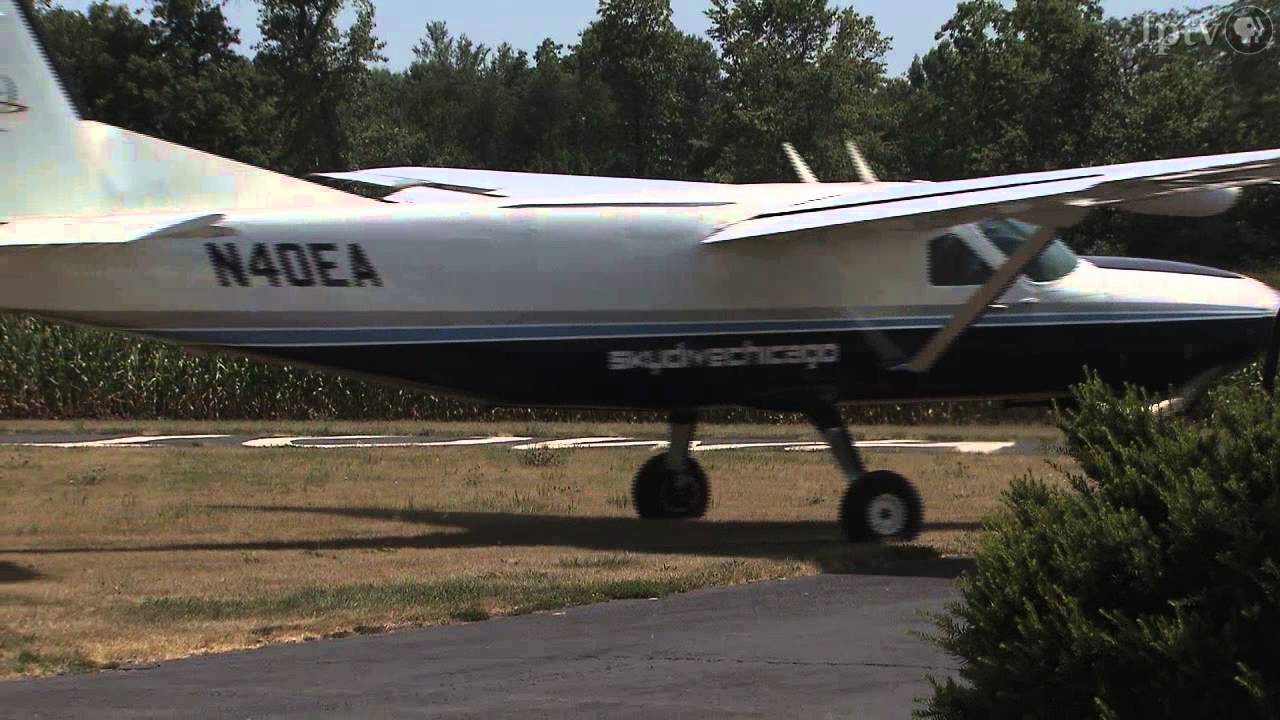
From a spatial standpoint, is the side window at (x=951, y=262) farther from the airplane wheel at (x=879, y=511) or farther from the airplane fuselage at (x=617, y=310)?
the airplane wheel at (x=879, y=511)

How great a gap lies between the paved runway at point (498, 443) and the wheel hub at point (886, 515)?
31.7ft

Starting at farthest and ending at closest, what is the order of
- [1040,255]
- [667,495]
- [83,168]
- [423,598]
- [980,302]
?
[667,495]
[1040,255]
[980,302]
[83,168]
[423,598]

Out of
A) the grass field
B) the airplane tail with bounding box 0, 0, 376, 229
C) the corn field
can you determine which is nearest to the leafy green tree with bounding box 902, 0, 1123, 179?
the corn field

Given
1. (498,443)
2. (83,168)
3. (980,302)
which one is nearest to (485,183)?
(83,168)

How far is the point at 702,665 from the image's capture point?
876 centimetres

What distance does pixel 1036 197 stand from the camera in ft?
44.2

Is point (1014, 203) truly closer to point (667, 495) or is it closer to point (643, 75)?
point (667, 495)

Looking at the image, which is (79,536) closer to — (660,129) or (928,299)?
(928,299)

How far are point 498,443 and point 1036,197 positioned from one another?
1372 cm

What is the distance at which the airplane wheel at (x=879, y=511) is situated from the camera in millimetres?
14523

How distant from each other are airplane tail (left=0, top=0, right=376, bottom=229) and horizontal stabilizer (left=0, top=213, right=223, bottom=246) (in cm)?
9

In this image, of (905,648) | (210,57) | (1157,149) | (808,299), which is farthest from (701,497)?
(210,57)

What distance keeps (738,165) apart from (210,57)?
801 inches

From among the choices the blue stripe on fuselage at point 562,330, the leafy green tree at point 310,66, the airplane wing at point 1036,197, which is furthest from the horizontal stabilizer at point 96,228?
the leafy green tree at point 310,66
